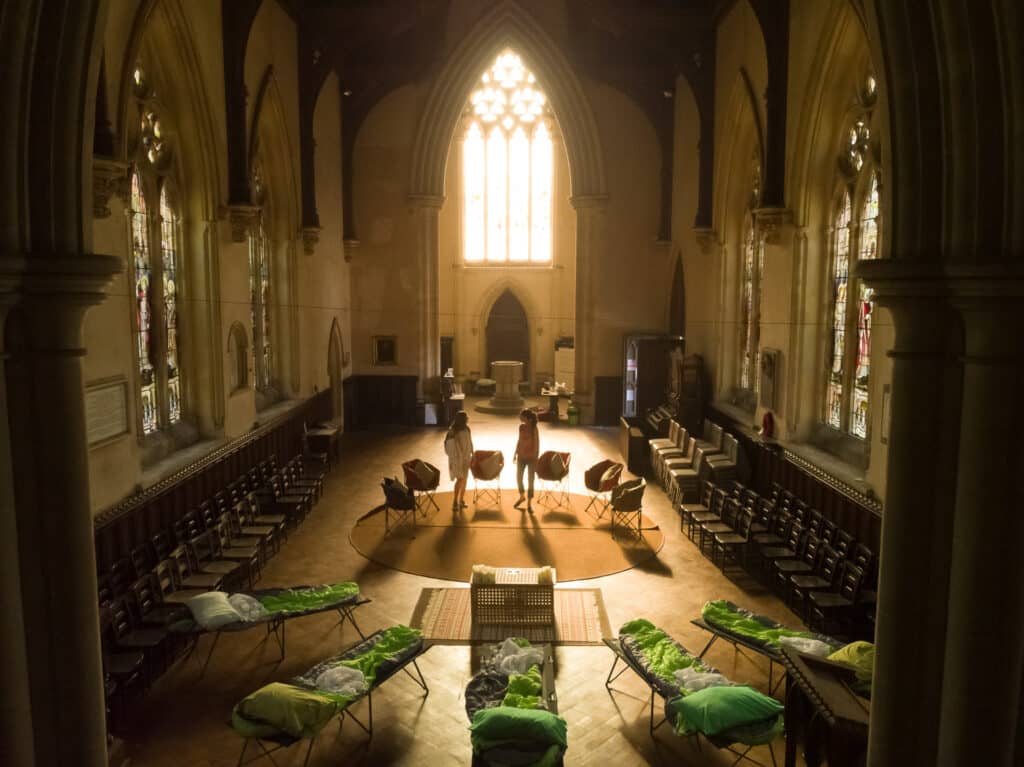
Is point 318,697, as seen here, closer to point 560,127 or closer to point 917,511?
point 917,511

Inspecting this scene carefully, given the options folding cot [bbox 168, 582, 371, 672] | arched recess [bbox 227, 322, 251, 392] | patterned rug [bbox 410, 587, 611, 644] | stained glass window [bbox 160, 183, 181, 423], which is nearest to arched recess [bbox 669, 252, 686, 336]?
arched recess [bbox 227, 322, 251, 392]

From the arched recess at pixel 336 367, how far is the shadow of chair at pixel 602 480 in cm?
724

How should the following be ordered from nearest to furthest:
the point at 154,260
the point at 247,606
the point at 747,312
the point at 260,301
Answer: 1. the point at 247,606
2. the point at 154,260
3. the point at 260,301
4. the point at 747,312

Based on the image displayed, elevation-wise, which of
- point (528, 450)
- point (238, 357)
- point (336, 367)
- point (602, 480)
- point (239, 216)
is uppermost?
point (239, 216)

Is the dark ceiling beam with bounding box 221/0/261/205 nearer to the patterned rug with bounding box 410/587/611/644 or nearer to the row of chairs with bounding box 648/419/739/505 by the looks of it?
the patterned rug with bounding box 410/587/611/644

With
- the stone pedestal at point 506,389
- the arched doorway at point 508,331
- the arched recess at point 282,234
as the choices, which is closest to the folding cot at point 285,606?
the arched recess at point 282,234

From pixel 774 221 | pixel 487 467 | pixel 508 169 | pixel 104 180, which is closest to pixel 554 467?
pixel 487 467

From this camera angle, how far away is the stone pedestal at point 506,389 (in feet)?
70.6

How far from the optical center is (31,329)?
438cm

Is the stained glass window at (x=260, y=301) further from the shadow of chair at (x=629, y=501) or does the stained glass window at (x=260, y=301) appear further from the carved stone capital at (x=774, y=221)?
the carved stone capital at (x=774, y=221)

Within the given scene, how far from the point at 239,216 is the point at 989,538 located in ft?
32.4

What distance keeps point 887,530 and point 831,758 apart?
1.58m

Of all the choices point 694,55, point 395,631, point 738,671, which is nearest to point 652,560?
point 738,671

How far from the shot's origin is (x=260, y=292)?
13953 mm
